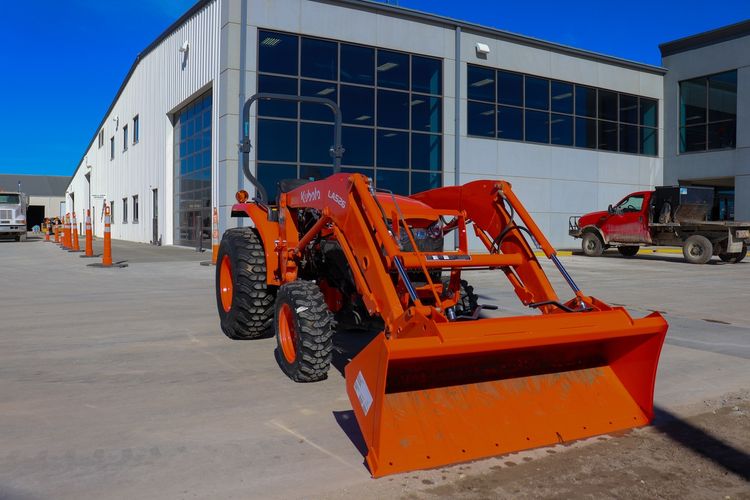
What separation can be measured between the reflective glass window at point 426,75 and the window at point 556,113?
124cm

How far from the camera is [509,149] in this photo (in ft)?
78.5

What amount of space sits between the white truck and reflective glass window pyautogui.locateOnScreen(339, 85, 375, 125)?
20.6 m

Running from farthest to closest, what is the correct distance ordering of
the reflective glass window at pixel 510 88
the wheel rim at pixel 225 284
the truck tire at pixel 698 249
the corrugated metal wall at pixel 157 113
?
1. the reflective glass window at pixel 510 88
2. the corrugated metal wall at pixel 157 113
3. the truck tire at pixel 698 249
4. the wheel rim at pixel 225 284

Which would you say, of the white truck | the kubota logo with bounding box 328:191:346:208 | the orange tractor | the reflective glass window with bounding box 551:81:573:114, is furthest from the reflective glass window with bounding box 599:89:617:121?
the white truck

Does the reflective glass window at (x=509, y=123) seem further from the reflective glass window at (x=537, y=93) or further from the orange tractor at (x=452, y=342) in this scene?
the orange tractor at (x=452, y=342)

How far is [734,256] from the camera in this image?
1802 centimetres

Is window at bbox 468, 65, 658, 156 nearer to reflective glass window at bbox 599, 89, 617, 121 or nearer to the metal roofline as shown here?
reflective glass window at bbox 599, 89, 617, 121

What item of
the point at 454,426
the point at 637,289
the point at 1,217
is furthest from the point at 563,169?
the point at 1,217

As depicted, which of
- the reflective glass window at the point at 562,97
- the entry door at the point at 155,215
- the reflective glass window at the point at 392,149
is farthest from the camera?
the entry door at the point at 155,215

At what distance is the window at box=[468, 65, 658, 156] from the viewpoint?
76.8ft

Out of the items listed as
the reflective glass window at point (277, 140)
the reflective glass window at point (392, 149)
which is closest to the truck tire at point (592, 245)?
the reflective glass window at point (392, 149)

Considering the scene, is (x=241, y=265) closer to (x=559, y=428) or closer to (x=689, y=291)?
(x=559, y=428)

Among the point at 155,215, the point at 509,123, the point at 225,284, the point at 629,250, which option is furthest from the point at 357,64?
the point at 225,284

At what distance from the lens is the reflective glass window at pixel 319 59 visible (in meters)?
20.0
